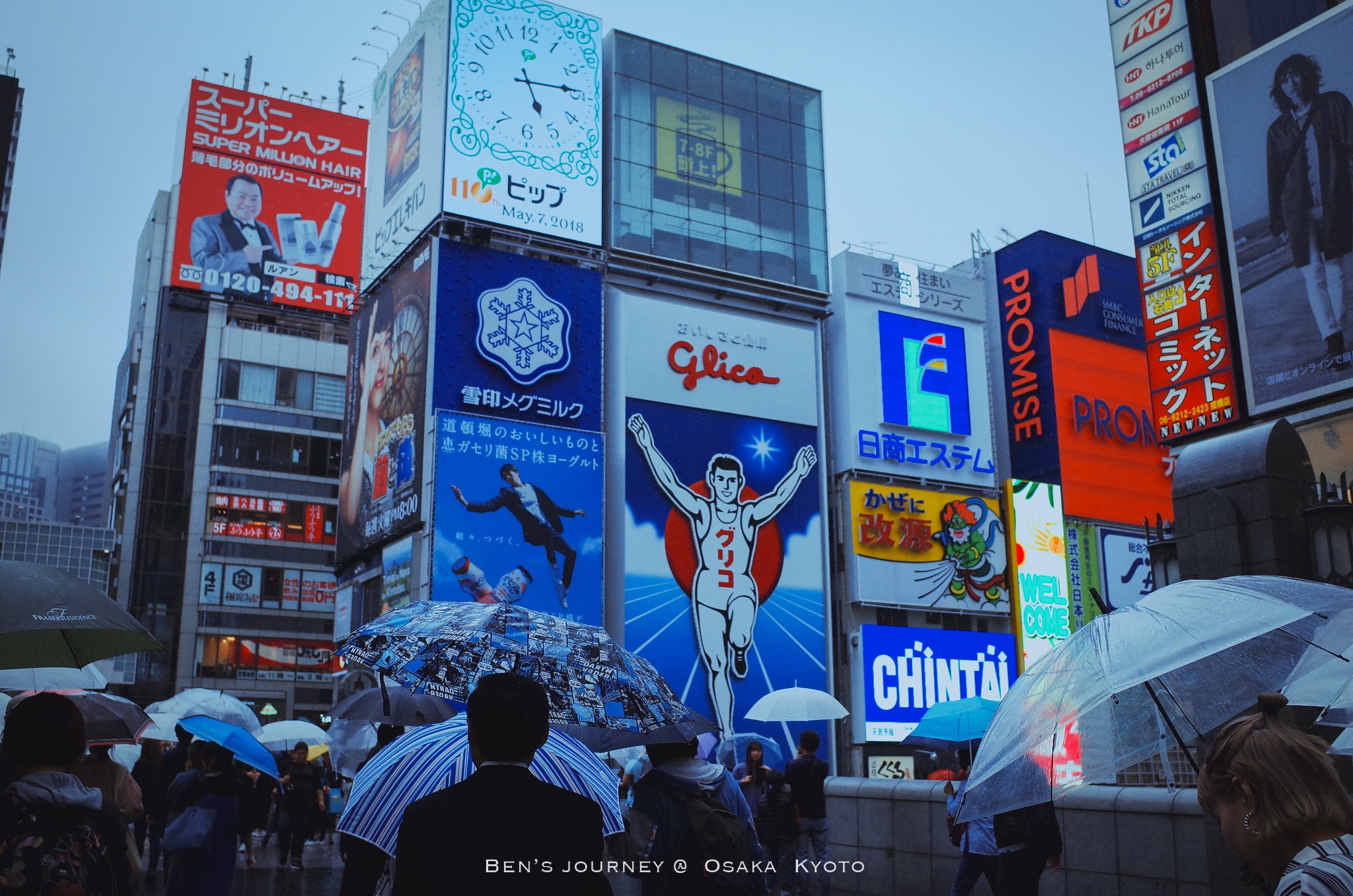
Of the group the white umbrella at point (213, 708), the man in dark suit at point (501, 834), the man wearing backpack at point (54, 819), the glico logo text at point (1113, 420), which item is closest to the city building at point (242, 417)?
the glico logo text at point (1113, 420)

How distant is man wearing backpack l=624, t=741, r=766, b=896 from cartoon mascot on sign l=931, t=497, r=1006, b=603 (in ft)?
109

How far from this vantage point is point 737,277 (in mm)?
36312

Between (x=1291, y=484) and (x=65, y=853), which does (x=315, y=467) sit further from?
(x=65, y=853)

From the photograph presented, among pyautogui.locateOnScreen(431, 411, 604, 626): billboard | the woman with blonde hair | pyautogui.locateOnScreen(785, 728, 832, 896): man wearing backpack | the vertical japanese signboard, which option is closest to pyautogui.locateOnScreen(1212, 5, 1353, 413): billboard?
the vertical japanese signboard

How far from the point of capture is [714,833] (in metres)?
5.46

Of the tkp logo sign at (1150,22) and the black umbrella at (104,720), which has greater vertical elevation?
the tkp logo sign at (1150,22)

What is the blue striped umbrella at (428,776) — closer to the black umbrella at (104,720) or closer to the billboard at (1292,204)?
the black umbrella at (104,720)

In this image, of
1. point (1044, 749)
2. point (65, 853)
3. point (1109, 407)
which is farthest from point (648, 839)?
point (1109, 407)

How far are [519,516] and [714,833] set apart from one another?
25553 millimetres

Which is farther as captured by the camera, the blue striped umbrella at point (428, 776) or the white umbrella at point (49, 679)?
the white umbrella at point (49, 679)

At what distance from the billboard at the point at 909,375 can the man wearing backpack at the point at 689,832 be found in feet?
104

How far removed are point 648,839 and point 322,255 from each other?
55.5m

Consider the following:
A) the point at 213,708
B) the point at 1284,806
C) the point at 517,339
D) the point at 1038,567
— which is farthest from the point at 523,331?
the point at 1284,806

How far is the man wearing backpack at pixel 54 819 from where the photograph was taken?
370cm
